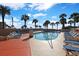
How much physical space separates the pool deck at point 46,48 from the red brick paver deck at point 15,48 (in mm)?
75

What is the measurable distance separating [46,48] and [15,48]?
1.25 feet

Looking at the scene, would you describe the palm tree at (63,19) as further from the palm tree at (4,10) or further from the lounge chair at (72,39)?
the palm tree at (4,10)

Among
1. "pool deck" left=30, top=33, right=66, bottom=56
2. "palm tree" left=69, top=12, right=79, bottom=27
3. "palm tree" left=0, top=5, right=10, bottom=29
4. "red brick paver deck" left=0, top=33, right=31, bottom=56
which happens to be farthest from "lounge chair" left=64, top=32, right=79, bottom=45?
"palm tree" left=0, top=5, right=10, bottom=29

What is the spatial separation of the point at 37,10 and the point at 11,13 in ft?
1.05

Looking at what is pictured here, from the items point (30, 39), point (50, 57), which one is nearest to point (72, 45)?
point (50, 57)

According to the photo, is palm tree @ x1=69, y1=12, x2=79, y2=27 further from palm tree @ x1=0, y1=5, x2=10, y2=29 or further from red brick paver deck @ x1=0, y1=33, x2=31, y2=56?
palm tree @ x1=0, y1=5, x2=10, y2=29

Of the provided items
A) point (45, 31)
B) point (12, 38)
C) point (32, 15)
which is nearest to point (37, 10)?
point (32, 15)

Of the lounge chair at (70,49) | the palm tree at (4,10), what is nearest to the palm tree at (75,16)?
the lounge chair at (70,49)

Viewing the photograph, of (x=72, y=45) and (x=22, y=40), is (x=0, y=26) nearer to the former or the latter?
(x=22, y=40)

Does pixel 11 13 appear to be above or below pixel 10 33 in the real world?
above

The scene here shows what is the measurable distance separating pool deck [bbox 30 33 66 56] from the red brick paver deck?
7 centimetres

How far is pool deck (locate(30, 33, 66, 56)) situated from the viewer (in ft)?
8.70

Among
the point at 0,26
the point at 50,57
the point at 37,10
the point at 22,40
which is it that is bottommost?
the point at 50,57

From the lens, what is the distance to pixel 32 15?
2658 millimetres
